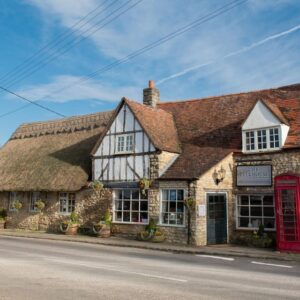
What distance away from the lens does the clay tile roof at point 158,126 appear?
68.8 ft

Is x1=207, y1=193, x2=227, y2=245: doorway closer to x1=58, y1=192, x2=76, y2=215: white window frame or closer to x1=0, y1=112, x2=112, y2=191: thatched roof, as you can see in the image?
x1=0, y1=112, x2=112, y2=191: thatched roof

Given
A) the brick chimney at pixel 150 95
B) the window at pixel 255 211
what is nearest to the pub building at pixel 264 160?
the window at pixel 255 211

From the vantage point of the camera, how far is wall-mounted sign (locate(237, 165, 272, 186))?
18453 mm

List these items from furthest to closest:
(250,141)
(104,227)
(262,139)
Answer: (104,227), (250,141), (262,139)

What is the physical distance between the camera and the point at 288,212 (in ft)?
54.7

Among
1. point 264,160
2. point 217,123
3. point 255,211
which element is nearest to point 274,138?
point 264,160

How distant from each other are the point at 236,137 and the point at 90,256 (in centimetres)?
1004

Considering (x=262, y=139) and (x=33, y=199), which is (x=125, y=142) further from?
(x=33, y=199)

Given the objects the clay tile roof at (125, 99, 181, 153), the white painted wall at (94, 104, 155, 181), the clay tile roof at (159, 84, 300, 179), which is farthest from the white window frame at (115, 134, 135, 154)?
the clay tile roof at (159, 84, 300, 179)

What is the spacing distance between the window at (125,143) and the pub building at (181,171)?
0.19ft

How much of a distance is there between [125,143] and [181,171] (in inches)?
159

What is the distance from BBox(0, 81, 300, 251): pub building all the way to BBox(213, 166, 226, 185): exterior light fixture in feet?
0.15

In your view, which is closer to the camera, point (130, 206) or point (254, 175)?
point (254, 175)

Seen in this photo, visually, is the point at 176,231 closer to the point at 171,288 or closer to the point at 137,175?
the point at 137,175
